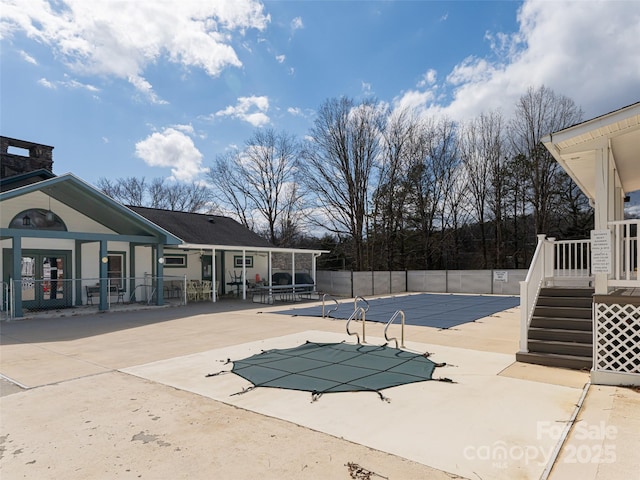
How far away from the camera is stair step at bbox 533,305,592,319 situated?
7.16m

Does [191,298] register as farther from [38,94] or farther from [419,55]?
[419,55]

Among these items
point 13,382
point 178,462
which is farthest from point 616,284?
point 13,382

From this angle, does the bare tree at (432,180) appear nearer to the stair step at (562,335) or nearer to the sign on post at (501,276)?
the sign on post at (501,276)

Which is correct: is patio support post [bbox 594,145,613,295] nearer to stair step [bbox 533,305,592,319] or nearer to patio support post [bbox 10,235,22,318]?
stair step [bbox 533,305,592,319]

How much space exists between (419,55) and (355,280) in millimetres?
11486

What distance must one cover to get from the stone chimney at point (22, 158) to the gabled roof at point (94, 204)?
7327 millimetres

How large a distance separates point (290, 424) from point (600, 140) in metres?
5.82

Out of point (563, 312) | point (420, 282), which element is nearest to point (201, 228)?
point (420, 282)

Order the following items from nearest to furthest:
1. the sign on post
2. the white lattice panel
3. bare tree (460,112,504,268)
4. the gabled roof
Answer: the white lattice panel
the gabled roof
the sign on post
bare tree (460,112,504,268)

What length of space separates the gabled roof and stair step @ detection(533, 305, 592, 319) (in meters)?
12.7

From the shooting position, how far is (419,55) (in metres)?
17.9

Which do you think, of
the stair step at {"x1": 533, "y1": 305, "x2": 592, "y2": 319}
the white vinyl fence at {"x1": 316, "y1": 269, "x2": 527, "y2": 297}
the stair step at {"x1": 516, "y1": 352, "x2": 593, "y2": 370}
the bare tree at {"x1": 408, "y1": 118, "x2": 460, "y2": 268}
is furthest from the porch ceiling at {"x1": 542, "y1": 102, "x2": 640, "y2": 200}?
the bare tree at {"x1": 408, "y1": 118, "x2": 460, "y2": 268}

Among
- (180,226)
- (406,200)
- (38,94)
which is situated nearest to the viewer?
(38,94)

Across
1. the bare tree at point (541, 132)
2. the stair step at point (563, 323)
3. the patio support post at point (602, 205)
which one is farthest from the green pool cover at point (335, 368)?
the bare tree at point (541, 132)
